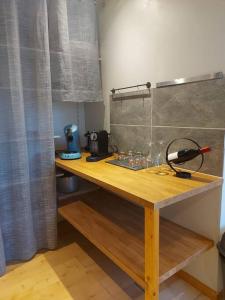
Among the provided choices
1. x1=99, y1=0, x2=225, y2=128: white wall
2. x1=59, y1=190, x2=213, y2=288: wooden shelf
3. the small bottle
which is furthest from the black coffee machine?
the small bottle

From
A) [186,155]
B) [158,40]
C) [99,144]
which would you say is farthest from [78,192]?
[158,40]

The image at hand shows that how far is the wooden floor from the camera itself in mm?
1369

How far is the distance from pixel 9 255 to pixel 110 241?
2.77 ft

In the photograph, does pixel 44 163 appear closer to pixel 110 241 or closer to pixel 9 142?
pixel 9 142

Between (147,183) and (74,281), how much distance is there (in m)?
0.90

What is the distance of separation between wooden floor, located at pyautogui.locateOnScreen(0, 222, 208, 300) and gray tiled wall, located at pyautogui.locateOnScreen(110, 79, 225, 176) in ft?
2.82

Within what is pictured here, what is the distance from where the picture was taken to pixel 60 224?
2.18 m

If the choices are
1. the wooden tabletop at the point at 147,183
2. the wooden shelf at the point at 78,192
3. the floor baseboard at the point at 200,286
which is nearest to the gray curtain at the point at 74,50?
the wooden tabletop at the point at 147,183

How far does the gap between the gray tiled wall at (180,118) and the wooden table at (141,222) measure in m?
0.22

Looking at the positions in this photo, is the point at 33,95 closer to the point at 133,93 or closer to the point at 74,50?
the point at 74,50

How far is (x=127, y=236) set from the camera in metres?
1.36

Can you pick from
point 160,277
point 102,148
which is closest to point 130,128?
point 102,148

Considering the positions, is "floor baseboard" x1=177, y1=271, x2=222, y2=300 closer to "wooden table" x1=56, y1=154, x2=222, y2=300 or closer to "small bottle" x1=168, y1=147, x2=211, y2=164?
"wooden table" x1=56, y1=154, x2=222, y2=300

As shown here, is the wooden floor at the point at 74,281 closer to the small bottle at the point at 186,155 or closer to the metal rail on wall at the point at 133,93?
the small bottle at the point at 186,155
